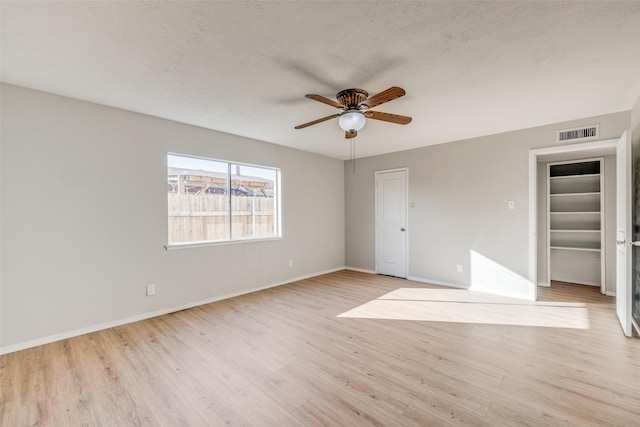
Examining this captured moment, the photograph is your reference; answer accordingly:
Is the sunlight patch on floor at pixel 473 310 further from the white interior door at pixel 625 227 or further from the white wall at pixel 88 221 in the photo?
the white wall at pixel 88 221

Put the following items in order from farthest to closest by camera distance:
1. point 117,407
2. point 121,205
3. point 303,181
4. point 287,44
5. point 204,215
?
point 303,181 < point 204,215 < point 121,205 < point 287,44 < point 117,407

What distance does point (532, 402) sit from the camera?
1.85m

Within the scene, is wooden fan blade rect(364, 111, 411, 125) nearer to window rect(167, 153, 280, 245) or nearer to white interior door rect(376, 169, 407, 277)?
window rect(167, 153, 280, 245)

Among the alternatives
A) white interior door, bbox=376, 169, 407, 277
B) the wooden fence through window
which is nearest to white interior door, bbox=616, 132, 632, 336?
white interior door, bbox=376, 169, 407, 277

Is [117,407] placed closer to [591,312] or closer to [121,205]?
[121,205]

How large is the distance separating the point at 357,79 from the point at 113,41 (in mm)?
1829

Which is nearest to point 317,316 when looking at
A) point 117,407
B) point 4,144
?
point 117,407

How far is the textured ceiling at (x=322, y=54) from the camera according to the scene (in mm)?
1679

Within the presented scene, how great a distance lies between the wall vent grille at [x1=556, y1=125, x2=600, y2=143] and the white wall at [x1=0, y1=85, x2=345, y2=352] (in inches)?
177

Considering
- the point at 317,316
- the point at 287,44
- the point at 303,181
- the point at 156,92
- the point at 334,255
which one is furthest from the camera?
the point at 334,255

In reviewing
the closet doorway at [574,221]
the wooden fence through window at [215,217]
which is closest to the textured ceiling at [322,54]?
the wooden fence through window at [215,217]

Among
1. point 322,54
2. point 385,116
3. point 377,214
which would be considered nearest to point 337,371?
point 385,116

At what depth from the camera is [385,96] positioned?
7.69 feet

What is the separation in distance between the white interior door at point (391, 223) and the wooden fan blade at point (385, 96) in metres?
2.98
